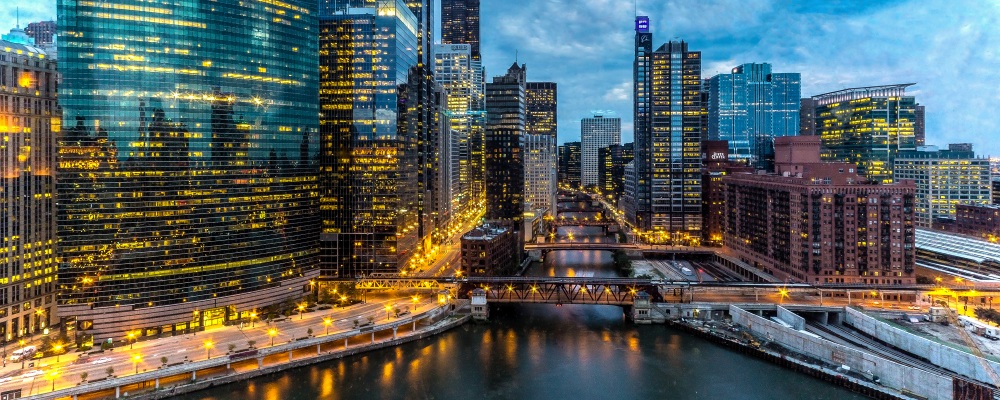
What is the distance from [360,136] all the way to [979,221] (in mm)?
181208

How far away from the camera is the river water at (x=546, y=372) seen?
84438mm

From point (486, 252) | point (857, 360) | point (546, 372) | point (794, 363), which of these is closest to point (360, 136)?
point (486, 252)

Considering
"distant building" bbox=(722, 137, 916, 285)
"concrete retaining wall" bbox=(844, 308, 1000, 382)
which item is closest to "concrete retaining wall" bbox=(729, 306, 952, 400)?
"concrete retaining wall" bbox=(844, 308, 1000, 382)

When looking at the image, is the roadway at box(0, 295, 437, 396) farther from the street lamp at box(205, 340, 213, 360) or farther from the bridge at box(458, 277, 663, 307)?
the bridge at box(458, 277, 663, 307)

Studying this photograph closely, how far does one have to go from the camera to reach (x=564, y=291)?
127 metres

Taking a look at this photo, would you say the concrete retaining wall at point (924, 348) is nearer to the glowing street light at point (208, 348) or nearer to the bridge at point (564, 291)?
the bridge at point (564, 291)

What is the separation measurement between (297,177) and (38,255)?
46.6 m

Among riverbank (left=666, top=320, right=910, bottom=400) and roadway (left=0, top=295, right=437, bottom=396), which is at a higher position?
roadway (left=0, top=295, right=437, bottom=396)

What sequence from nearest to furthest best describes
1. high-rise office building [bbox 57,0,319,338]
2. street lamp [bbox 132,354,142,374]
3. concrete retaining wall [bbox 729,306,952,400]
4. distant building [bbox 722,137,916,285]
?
concrete retaining wall [bbox 729,306,952,400] → street lamp [bbox 132,354,142,374] → high-rise office building [bbox 57,0,319,338] → distant building [bbox 722,137,916,285]

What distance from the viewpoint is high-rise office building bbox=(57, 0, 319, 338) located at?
10150 centimetres

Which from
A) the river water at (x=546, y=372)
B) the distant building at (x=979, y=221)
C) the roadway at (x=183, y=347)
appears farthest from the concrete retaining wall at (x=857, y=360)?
the distant building at (x=979, y=221)

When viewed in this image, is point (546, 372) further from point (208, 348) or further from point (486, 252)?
point (208, 348)

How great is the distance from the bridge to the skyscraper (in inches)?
1148

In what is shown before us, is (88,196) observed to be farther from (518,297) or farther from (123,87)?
(518,297)
